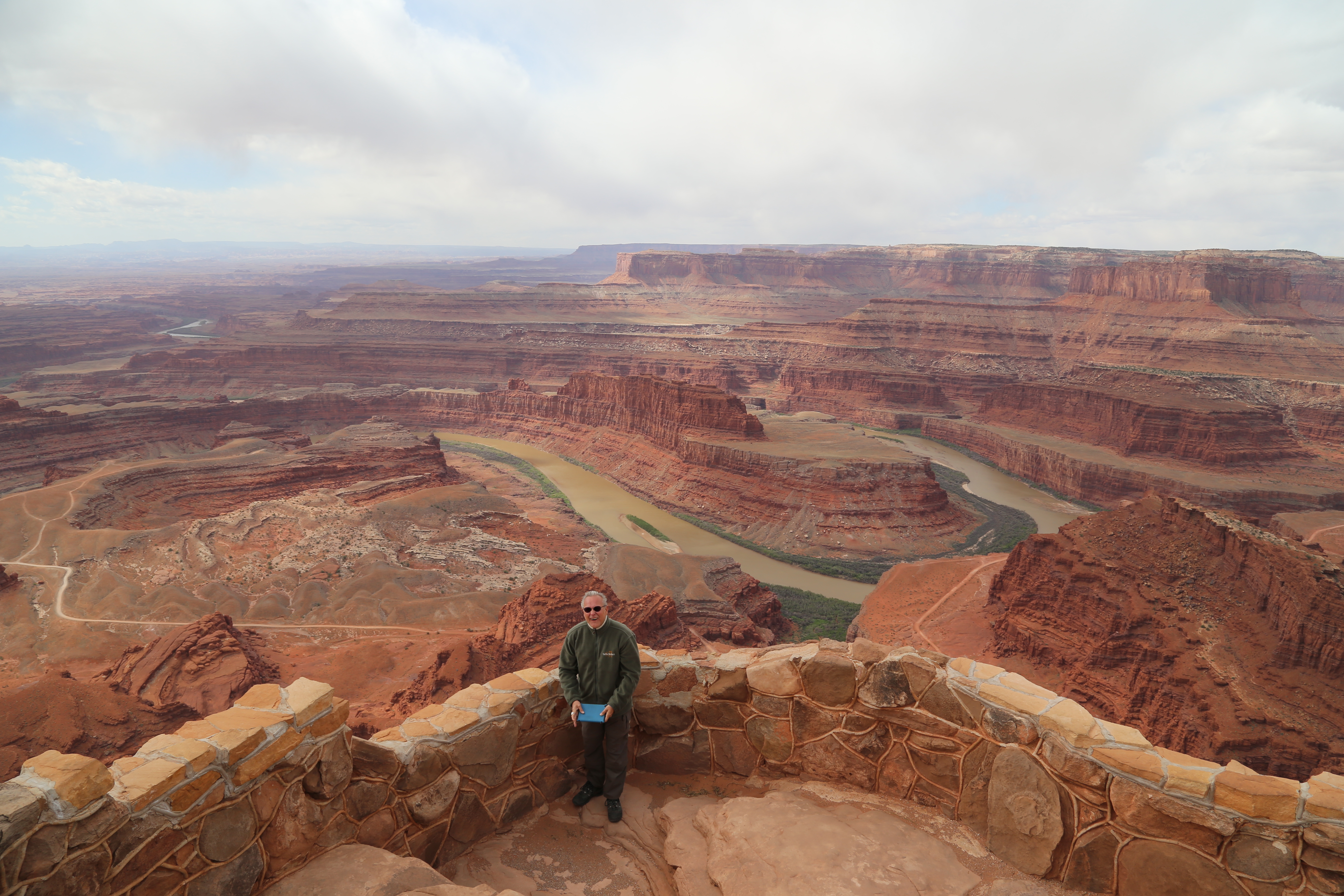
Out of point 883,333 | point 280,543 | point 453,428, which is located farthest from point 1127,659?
point 883,333

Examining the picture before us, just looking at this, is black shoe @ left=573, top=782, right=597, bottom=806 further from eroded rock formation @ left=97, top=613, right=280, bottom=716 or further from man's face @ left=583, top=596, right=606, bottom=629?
eroded rock formation @ left=97, top=613, right=280, bottom=716

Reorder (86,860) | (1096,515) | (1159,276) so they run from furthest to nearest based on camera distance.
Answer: (1159,276)
(1096,515)
(86,860)

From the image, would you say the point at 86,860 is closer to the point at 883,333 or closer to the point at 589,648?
the point at 589,648

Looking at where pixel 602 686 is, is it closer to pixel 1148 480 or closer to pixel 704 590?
pixel 704 590

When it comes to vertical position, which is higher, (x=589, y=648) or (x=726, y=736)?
(x=589, y=648)

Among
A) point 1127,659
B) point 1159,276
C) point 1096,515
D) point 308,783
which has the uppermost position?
point 1159,276

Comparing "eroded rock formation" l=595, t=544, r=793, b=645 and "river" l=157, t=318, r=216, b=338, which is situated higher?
"river" l=157, t=318, r=216, b=338

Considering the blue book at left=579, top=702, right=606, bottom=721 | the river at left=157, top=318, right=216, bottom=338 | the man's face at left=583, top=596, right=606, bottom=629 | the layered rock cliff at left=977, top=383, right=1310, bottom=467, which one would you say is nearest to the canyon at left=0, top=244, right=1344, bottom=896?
the layered rock cliff at left=977, top=383, right=1310, bottom=467
